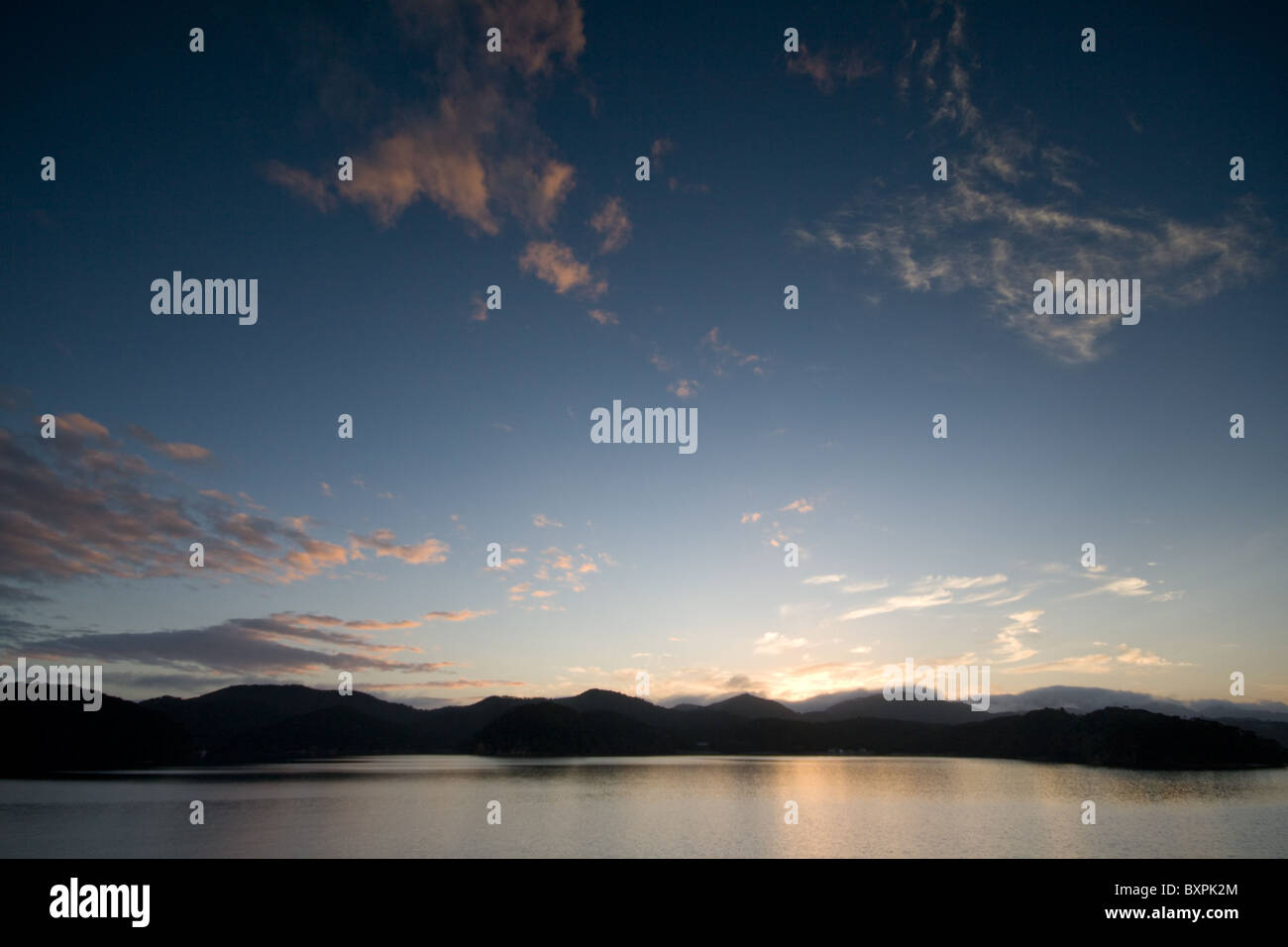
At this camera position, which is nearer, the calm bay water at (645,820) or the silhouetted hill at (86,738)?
the calm bay water at (645,820)

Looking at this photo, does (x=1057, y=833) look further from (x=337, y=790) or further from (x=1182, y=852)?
(x=337, y=790)

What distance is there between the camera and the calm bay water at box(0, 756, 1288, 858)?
46.4 meters

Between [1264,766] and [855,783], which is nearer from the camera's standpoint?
[855,783]

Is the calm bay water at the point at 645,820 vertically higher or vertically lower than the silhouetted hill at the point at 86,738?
higher

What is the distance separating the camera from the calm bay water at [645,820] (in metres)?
46.4

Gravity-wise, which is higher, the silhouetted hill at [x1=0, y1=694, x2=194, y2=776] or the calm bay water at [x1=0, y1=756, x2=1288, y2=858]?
the calm bay water at [x1=0, y1=756, x2=1288, y2=858]

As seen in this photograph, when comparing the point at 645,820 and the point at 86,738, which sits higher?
the point at 645,820

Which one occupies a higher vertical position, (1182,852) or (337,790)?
(1182,852)

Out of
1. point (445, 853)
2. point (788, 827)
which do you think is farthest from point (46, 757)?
point (788, 827)

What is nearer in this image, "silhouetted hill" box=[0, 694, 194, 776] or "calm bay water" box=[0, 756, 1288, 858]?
"calm bay water" box=[0, 756, 1288, 858]

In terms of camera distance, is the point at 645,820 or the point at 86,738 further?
the point at 86,738

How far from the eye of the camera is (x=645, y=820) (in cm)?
6066
